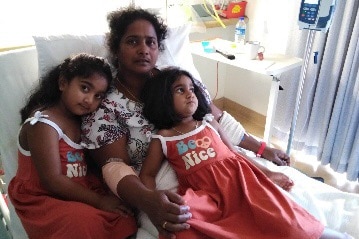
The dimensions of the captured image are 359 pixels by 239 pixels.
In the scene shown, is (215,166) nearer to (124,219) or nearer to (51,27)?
(124,219)

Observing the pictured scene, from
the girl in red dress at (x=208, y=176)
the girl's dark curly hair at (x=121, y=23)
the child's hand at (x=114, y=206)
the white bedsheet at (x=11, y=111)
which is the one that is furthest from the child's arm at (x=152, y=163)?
the white bedsheet at (x=11, y=111)

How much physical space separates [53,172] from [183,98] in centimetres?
51

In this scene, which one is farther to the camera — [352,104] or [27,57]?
[352,104]

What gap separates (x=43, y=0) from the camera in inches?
70.6

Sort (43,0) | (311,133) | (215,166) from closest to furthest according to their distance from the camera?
(215,166), (43,0), (311,133)

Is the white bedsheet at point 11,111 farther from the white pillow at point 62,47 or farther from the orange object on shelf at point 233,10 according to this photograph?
the orange object on shelf at point 233,10

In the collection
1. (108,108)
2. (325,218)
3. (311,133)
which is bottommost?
(311,133)

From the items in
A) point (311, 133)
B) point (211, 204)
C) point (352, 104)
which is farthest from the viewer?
point (311, 133)

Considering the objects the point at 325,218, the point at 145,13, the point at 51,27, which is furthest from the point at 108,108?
the point at 51,27

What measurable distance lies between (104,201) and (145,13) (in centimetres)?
73

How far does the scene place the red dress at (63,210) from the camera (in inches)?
37.5

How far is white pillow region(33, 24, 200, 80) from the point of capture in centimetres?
126

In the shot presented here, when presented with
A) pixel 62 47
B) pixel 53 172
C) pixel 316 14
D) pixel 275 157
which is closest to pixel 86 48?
pixel 62 47

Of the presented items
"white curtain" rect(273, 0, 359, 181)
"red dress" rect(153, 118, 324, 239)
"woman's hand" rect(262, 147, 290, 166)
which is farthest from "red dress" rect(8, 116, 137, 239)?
"white curtain" rect(273, 0, 359, 181)
